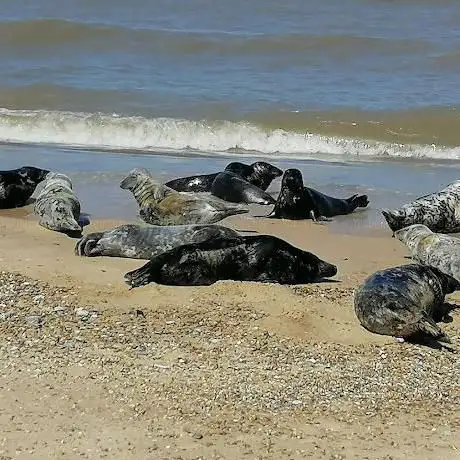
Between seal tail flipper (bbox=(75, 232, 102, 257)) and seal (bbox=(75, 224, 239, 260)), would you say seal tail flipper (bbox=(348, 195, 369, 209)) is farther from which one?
seal tail flipper (bbox=(75, 232, 102, 257))

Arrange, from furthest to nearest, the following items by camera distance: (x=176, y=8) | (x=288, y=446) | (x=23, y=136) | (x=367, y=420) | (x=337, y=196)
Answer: (x=176, y=8) → (x=23, y=136) → (x=337, y=196) → (x=367, y=420) → (x=288, y=446)

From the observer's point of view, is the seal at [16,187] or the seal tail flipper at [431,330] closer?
the seal tail flipper at [431,330]

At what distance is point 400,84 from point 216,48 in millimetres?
4095

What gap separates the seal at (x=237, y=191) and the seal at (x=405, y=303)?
3.31 meters

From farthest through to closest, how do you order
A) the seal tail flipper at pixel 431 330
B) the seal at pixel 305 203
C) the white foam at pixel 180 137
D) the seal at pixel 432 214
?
1. the white foam at pixel 180 137
2. the seal at pixel 305 203
3. the seal at pixel 432 214
4. the seal tail flipper at pixel 431 330

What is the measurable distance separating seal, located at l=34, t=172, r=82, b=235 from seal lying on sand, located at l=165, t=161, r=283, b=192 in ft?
3.90

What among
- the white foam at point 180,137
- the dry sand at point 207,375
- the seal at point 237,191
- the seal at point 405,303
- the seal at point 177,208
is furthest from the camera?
the white foam at point 180,137

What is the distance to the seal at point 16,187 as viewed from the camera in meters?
8.15

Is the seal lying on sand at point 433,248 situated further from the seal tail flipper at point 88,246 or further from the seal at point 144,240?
the seal tail flipper at point 88,246

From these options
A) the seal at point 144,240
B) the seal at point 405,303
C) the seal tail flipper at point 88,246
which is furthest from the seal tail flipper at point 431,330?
the seal tail flipper at point 88,246

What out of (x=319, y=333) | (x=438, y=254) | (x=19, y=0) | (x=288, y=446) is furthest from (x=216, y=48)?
(x=288, y=446)

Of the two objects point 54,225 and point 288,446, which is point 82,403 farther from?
point 54,225

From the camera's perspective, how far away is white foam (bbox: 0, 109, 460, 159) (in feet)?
40.7

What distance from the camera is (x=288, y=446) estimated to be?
3.71m
